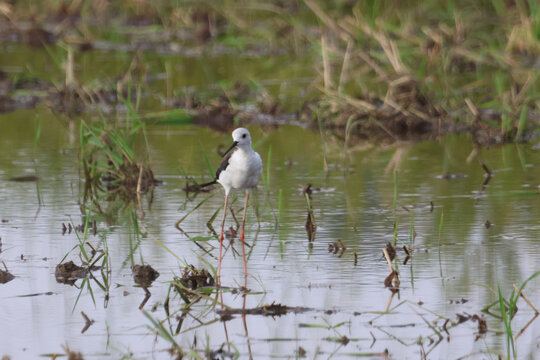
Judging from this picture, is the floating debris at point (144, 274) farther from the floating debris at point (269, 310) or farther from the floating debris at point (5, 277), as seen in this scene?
the floating debris at point (269, 310)

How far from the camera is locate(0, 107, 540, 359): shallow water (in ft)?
18.6

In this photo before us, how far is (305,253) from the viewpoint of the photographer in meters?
7.54

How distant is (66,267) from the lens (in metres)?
7.05

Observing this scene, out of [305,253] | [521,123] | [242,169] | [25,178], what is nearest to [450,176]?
[521,123]

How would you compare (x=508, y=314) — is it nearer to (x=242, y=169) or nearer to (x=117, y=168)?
(x=242, y=169)

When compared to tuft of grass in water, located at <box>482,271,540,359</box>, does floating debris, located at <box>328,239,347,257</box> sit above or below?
above

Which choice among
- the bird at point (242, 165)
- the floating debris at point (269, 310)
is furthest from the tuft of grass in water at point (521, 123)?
the floating debris at point (269, 310)

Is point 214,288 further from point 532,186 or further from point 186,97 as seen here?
point 186,97

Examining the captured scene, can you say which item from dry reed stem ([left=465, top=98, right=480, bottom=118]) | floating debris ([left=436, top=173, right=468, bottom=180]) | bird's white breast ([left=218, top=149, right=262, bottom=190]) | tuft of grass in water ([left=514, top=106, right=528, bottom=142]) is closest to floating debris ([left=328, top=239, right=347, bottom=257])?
bird's white breast ([left=218, top=149, right=262, bottom=190])

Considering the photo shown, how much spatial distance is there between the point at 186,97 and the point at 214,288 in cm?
839

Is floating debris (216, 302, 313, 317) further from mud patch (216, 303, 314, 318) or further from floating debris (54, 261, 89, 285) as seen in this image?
floating debris (54, 261, 89, 285)

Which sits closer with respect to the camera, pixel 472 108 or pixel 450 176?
pixel 450 176

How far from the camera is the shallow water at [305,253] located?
5684 mm

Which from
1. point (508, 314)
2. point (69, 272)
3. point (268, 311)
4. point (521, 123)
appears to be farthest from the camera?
point (521, 123)
